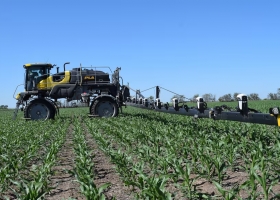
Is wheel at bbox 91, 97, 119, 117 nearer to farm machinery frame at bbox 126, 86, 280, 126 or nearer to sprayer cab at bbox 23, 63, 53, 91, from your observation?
sprayer cab at bbox 23, 63, 53, 91

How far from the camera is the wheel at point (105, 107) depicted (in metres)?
16.6

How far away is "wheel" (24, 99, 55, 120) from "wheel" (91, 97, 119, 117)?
1.94 meters

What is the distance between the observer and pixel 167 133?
8711mm

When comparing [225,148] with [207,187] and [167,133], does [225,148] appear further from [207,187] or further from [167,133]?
[167,133]

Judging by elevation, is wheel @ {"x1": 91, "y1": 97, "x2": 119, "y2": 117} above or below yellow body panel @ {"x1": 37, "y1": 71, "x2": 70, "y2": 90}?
below

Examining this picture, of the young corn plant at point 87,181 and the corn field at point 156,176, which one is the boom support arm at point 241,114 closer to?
the corn field at point 156,176

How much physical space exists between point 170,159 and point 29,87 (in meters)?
13.5

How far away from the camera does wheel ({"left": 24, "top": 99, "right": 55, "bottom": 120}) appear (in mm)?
16406

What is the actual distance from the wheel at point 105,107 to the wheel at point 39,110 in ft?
6.37

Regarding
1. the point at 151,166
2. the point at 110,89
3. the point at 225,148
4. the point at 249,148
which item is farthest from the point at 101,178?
the point at 110,89

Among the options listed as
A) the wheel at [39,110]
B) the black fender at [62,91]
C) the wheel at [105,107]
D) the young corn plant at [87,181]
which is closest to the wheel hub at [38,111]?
the wheel at [39,110]

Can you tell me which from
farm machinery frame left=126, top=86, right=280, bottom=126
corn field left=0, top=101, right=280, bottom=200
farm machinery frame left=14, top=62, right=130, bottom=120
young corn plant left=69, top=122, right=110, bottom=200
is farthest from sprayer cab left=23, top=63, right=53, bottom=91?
young corn plant left=69, top=122, right=110, bottom=200

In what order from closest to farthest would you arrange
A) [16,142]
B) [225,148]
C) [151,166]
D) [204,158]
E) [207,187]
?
[207,187], [204,158], [151,166], [225,148], [16,142]

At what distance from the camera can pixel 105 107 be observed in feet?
55.0
